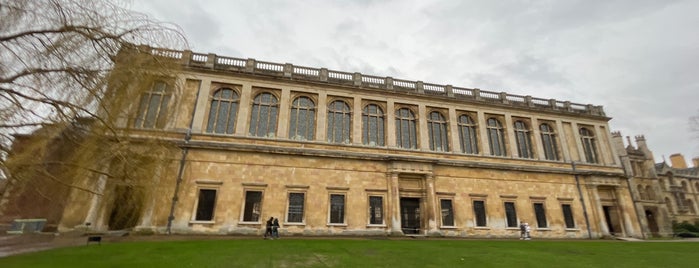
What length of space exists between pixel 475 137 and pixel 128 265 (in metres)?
24.6

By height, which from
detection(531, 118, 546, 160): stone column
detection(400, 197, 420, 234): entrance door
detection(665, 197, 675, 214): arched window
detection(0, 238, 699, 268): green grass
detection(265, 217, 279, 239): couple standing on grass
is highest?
detection(531, 118, 546, 160): stone column

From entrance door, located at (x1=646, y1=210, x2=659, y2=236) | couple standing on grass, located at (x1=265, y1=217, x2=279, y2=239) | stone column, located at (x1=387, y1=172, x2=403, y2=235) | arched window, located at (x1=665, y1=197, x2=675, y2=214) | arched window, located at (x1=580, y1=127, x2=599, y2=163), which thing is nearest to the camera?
couple standing on grass, located at (x1=265, y1=217, x2=279, y2=239)

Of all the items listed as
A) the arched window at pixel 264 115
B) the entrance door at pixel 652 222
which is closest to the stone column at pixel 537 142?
the arched window at pixel 264 115

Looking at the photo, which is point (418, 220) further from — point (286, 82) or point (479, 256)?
point (286, 82)

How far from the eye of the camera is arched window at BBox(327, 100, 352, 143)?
77.3 ft

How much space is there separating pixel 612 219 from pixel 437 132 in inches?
675

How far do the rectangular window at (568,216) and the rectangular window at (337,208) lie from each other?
1798cm

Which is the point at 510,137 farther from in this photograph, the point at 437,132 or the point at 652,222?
the point at 652,222

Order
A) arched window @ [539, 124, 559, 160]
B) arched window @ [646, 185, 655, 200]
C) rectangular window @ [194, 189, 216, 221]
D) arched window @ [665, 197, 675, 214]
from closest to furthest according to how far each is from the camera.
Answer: rectangular window @ [194, 189, 216, 221]
arched window @ [539, 124, 559, 160]
arched window @ [646, 185, 655, 200]
arched window @ [665, 197, 675, 214]

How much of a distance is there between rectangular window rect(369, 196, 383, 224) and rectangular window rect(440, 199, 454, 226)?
4685 mm

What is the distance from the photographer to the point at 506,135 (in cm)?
2700

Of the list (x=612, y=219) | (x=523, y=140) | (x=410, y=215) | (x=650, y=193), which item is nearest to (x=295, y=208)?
(x=410, y=215)

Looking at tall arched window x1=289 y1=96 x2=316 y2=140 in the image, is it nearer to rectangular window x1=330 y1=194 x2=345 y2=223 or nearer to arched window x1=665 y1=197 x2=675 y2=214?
rectangular window x1=330 y1=194 x2=345 y2=223

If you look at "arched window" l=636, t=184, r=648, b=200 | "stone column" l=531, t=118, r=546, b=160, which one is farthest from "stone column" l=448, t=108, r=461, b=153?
"arched window" l=636, t=184, r=648, b=200
